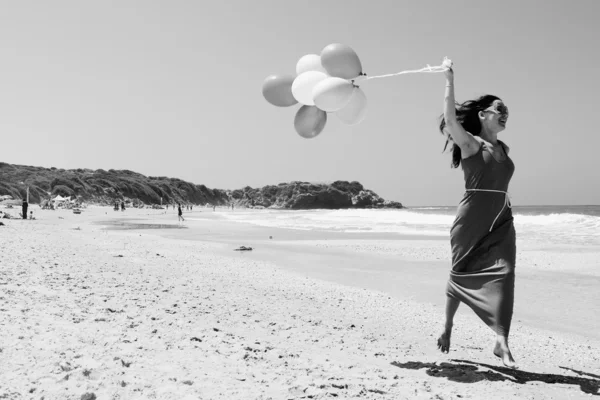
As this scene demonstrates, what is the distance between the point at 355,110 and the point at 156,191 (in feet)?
374

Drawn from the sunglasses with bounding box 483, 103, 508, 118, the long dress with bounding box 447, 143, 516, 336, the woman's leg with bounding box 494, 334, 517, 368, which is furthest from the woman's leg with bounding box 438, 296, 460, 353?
the sunglasses with bounding box 483, 103, 508, 118

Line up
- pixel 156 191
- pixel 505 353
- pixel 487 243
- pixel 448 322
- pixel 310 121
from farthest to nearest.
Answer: pixel 156 191, pixel 310 121, pixel 448 322, pixel 487 243, pixel 505 353

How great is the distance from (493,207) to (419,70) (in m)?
1.21

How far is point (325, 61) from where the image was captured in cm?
425

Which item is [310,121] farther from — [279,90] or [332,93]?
[332,93]

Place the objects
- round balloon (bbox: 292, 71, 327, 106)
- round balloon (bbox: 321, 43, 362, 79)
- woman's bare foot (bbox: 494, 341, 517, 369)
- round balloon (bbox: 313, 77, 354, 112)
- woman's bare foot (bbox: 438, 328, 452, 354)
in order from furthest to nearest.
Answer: round balloon (bbox: 292, 71, 327, 106)
round balloon (bbox: 321, 43, 362, 79)
round balloon (bbox: 313, 77, 354, 112)
woman's bare foot (bbox: 438, 328, 452, 354)
woman's bare foot (bbox: 494, 341, 517, 369)

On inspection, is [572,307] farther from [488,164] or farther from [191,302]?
[191,302]

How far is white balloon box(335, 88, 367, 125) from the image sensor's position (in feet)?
14.0

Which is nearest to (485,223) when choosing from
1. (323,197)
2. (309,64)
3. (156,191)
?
(309,64)

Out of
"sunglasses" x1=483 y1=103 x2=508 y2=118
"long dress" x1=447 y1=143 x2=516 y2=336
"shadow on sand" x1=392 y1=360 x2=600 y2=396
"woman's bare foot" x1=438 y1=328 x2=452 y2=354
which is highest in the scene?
"sunglasses" x1=483 y1=103 x2=508 y2=118

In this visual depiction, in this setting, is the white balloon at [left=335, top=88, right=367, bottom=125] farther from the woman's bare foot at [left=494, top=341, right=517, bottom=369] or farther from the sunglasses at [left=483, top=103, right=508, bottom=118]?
the woman's bare foot at [left=494, top=341, right=517, bottom=369]

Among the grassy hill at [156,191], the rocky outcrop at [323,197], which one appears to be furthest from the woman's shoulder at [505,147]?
the rocky outcrop at [323,197]

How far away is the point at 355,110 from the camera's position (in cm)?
436

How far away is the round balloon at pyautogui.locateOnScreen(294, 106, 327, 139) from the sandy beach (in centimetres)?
209
